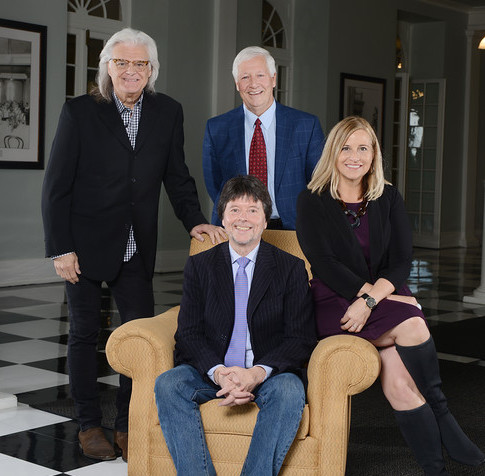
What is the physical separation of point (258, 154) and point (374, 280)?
88cm

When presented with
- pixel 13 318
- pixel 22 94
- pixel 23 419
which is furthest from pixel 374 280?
pixel 22 94

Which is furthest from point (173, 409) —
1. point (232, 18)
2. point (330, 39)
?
point (330, 39)

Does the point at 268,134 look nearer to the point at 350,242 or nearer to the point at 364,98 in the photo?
the point at 350,242

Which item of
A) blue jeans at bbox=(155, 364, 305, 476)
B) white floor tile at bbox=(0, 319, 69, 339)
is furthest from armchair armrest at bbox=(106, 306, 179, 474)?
white floor tile at bbox=(0, 319, 69, 339)

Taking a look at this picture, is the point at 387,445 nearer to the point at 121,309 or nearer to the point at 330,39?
the point at 121,309

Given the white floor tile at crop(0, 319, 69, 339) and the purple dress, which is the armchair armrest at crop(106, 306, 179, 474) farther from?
the white floor tile at crop(0, 319, 69, 339)

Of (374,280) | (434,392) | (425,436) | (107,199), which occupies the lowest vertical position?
(425,436)

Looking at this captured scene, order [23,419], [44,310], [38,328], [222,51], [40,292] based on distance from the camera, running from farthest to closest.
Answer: [222,51]
[40,292]
[44,310]
[38,328]
[23,419]

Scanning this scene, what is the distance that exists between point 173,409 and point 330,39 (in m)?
9.18

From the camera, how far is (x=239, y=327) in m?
2.88

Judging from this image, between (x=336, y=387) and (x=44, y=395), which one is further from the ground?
(x=336, y=387)

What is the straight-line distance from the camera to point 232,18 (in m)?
9.77

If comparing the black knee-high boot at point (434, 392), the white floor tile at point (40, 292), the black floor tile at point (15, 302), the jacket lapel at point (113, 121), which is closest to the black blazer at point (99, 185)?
the jacket lapel at point (113, 121)

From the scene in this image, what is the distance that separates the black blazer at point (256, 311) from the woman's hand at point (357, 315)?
0.13 m
